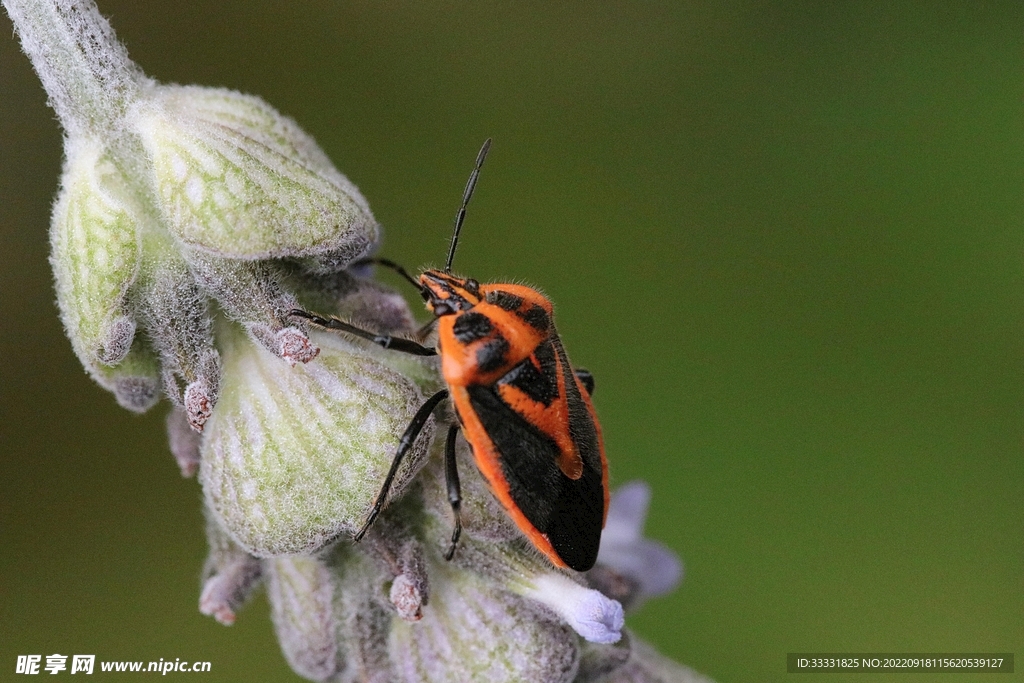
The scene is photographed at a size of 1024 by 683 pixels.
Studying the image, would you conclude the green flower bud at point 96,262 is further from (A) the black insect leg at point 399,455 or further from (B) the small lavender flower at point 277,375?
(A) the black insect leg at point 399,455

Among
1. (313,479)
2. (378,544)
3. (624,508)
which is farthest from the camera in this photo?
(624,508)

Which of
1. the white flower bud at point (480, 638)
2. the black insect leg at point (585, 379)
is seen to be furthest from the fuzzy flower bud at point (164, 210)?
the black insect leg at point (585, 379)

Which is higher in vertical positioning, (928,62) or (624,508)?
(928,62)

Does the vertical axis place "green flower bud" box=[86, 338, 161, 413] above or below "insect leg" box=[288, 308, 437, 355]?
below

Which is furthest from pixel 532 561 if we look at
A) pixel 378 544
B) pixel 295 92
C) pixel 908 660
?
pixel 295 92

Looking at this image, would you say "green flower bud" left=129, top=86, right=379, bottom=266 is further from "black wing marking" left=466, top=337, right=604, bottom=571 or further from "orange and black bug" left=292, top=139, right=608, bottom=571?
"black wing marking" left=466, top=337, right=604, bottom=571

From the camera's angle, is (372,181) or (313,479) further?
(372,181)

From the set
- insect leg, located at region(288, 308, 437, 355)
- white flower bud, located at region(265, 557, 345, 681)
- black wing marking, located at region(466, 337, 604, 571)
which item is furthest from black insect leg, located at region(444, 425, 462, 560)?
white flower bud, located at region(265, 557, 345, 681)

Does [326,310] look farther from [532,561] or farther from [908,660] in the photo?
[908,660]
